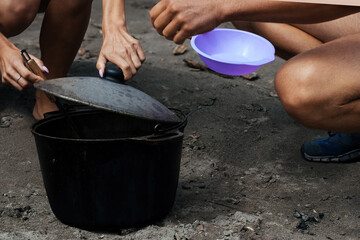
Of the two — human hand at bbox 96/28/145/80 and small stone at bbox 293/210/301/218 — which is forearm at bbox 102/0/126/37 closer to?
human hand at bbox 96/28/145/80

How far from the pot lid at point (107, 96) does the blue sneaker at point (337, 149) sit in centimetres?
100

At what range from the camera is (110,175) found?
5.82 ft

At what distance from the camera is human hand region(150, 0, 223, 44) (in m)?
1.78

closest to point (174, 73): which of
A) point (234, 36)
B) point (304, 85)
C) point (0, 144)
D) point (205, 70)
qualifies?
point (205, 70)

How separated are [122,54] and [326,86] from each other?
780 millimetres

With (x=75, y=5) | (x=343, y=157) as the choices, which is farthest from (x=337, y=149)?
(x=75, y=5)

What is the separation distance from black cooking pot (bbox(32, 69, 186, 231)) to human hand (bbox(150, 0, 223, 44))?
32cm

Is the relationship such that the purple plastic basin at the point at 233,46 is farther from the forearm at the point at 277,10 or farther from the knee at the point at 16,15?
the knee at the point at 16,15

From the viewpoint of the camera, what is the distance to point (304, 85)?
201cm

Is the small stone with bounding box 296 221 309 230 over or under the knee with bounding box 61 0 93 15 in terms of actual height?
under

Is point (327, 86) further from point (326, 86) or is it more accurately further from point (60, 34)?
point (60, 34)

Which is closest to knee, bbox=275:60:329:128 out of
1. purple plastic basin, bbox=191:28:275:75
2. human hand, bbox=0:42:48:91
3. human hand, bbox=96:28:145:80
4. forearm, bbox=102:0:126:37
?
purple plastic basin, bbox=191:28:275:75

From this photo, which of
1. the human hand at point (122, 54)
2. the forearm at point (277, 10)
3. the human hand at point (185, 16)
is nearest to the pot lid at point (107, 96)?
the human hand at point (122, 54)

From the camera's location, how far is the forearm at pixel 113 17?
2.11 metres
